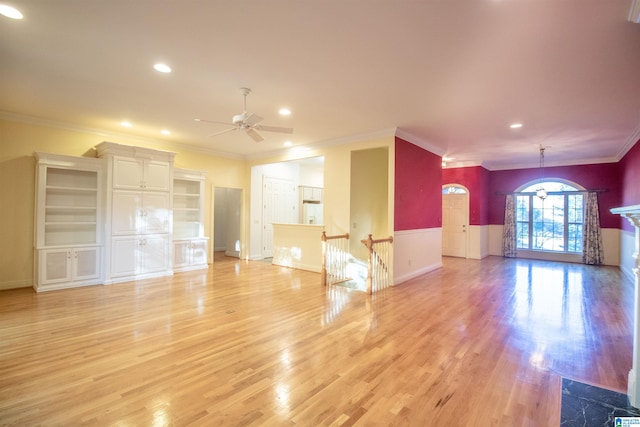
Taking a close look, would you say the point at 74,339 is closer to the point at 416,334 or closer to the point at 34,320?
the point at 34,320

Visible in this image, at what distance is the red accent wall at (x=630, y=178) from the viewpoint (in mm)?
5844

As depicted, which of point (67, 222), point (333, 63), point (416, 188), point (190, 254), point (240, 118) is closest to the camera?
point (333, 63)

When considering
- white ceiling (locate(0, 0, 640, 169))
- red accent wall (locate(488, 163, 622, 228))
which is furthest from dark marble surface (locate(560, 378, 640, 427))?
red accent wall (locate(488, 163, 622, 228))

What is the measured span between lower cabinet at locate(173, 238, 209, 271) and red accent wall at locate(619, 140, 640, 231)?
8.93 m

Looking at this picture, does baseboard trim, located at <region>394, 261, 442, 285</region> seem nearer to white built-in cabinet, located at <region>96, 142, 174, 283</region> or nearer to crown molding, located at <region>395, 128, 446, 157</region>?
crown molding, located at <region>395, 128, 446, 157</region>

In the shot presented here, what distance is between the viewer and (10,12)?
2.39 metres

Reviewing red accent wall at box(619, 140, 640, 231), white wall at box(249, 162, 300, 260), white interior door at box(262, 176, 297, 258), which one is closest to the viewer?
red accent wall at box(619, 140, 640, 231)

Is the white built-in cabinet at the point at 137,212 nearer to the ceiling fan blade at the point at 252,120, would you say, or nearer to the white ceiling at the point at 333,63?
the white ceiling at the point at 333,63

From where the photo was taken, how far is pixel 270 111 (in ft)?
15.0

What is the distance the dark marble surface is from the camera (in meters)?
2.02

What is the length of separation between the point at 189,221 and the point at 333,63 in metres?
5.56

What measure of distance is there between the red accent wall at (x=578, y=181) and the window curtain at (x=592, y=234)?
16 centimetres

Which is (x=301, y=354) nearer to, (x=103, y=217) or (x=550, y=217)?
(x=103, y=217)

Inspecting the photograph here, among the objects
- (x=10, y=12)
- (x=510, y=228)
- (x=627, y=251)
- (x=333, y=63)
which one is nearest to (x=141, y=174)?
(x=10, y=12)
